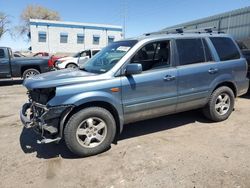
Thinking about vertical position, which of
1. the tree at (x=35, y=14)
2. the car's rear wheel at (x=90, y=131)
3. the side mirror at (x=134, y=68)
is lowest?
the car's rear wheel at (x=90, y=131)

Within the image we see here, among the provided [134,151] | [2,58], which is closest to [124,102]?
[134,151]

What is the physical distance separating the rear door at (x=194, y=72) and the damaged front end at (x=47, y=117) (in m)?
2.27

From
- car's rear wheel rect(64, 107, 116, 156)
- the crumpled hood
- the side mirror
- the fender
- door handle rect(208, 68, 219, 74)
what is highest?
the side mirror

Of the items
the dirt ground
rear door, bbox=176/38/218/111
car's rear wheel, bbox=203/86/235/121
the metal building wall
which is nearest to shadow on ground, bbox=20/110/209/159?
the dirt ground

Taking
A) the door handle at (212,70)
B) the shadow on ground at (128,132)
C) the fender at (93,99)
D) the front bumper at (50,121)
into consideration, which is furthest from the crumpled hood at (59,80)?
the door handle at (212,70)

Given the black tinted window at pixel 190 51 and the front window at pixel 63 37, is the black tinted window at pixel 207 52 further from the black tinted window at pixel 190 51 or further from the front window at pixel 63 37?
the front window at pixel 63 37

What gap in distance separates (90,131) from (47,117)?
717mm

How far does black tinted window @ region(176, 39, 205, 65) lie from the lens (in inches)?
195

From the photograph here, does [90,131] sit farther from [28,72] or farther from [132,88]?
[28,72]

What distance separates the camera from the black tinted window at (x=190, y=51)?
4.95 m

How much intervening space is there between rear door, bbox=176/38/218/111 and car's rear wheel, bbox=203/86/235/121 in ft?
0.73

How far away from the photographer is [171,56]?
15.9 feet

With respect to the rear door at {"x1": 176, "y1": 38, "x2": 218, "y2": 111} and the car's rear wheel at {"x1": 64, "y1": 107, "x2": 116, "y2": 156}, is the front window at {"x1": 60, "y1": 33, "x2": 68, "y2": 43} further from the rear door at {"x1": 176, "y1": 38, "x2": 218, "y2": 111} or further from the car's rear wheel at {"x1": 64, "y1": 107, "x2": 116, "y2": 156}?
the car's rear wheel at {"x1": 64, "y1": 107, "x2": 116, "y2": 156}

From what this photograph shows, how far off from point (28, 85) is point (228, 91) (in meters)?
4.13
